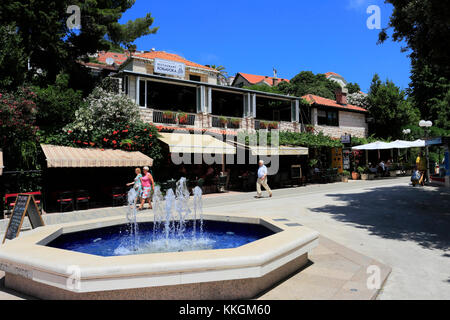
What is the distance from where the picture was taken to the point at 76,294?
11.2 feet

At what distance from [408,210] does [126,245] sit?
30.5ft

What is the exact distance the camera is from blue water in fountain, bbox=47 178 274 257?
582 centimetres

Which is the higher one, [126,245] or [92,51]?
[92,51]

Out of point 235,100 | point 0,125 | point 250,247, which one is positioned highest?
point 235,100

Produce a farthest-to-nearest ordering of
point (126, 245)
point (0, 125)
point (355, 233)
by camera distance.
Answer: point (0, 125), point (355, 233), point (126, 245)

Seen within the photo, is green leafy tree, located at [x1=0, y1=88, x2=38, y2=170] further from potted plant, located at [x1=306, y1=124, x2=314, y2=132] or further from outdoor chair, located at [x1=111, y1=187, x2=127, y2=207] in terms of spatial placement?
potted plant, located at [x1=306, y1=124, x2=314, y2=132]

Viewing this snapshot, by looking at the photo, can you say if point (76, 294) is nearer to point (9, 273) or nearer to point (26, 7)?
point (9, 273)

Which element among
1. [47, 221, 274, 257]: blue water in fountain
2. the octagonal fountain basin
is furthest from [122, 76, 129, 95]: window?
the octagonal fountain basin

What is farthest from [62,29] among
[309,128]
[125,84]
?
[309,128]

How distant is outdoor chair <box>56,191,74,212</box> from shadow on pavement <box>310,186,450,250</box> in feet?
31.8

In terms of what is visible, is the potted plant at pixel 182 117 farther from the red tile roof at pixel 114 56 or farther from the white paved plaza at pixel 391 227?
the red tile roof at pixel 114 56

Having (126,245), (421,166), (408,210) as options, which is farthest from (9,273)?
(421,166)

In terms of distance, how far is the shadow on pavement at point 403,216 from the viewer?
6.89 m

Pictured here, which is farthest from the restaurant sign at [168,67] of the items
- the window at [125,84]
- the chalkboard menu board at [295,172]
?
the chalkboard menu board at [295,172]
